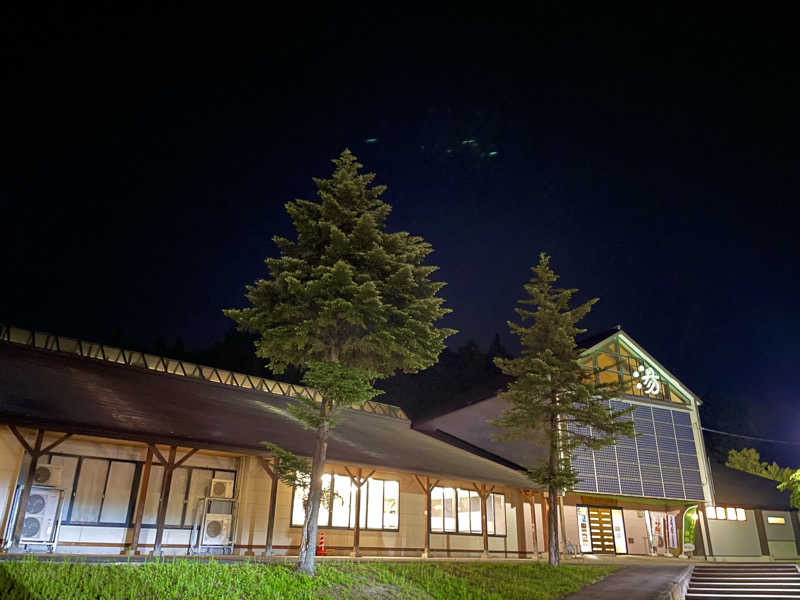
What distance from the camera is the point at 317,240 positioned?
12000 mm

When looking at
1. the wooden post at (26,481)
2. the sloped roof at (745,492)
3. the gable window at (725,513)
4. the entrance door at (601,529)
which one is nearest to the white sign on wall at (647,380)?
the sloped roof at (745,492)

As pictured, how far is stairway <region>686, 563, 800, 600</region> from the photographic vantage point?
575 inches

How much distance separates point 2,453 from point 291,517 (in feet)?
24.8

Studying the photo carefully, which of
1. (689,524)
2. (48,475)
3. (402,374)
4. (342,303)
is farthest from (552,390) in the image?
(402,374)

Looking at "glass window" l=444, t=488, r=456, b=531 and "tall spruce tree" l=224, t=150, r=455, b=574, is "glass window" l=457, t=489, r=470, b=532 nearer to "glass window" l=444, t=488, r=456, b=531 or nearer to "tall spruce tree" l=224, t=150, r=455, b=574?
"glass window" l=444, t=488, r=456, b=531

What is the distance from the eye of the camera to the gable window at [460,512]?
20.7 meters

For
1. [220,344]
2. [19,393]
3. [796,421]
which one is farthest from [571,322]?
[796,421]

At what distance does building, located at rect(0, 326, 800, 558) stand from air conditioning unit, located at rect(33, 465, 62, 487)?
40 mm

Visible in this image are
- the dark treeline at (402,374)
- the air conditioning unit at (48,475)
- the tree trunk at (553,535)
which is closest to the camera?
the air conditioning unit at (48,475)

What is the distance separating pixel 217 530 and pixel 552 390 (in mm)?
10886

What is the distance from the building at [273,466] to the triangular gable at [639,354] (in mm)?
86

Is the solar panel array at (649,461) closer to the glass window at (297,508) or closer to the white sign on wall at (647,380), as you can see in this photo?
the white sign on wall at (647,380)

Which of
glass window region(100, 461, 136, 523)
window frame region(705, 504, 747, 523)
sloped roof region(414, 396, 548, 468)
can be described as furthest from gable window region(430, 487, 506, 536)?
window frame region(705, 504, 747, 523)

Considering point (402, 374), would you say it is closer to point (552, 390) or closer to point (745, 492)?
point (745, 492)
